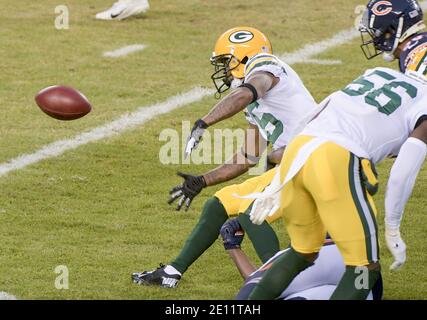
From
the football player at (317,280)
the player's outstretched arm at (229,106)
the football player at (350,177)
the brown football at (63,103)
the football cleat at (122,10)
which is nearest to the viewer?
the football player at (350,177)

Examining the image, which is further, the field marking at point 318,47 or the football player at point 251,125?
the field marking at point 318,47

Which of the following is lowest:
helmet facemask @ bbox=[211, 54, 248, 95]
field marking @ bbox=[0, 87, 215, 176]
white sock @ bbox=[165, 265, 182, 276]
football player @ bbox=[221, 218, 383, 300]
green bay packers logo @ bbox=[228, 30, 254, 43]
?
field marking @ bbox=[0, 87, 215, 176]

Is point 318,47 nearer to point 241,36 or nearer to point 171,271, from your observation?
point 241,36

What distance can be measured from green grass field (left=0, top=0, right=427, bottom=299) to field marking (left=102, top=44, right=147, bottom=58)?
3.0 inches

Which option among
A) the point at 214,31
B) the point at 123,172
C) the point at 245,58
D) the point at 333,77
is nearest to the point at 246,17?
the point at 214,31

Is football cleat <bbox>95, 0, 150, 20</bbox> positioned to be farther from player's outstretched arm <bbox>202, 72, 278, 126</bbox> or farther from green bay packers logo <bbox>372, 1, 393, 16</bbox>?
green bay packers logo <bbox>372, 1, 393, 16</bbox>

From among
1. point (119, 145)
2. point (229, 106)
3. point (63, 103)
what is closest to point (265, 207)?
point (229, 106)

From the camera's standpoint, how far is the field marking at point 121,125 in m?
8.08

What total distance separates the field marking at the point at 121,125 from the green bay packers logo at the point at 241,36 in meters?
2.11

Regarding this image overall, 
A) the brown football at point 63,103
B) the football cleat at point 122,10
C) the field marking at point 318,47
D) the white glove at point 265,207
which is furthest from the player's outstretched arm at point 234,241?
the football cleat at point 122,10

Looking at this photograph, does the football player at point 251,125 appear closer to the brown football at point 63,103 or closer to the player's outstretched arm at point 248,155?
the player's outstretched arm at point 248,155

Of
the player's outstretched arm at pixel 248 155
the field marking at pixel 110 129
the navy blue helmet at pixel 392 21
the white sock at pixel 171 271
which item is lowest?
the field marking at pixel 110 129

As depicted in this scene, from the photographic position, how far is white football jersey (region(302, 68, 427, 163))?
5.10 m

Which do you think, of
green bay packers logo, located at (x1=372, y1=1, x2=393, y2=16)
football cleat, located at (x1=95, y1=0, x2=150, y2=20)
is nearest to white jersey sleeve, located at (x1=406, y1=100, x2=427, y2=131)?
green bay packers logo, located at (x1=372, y1=1, x2=393, y2=16)
